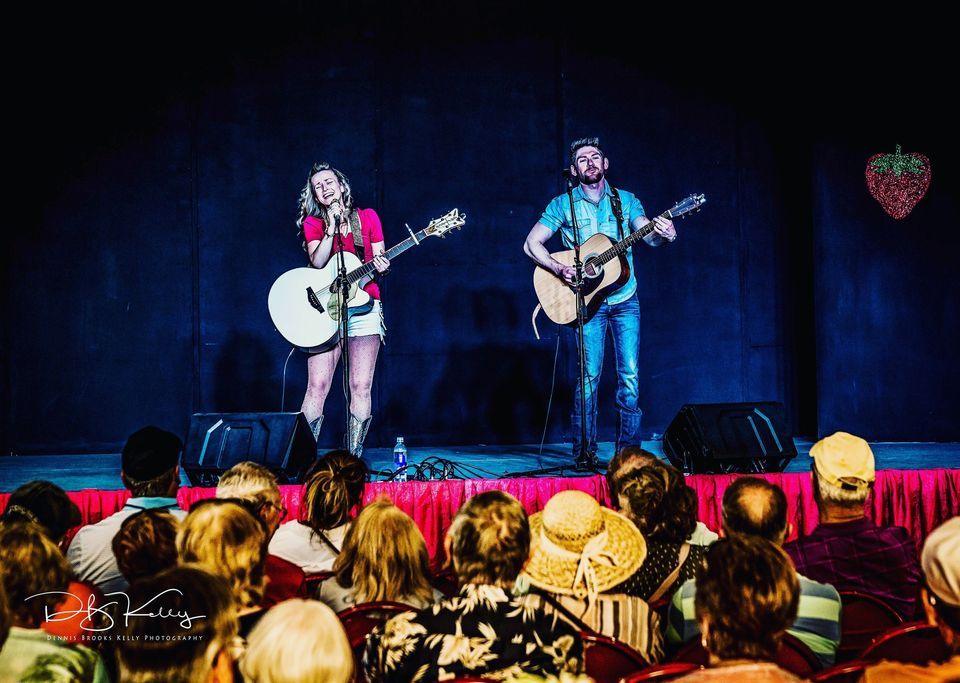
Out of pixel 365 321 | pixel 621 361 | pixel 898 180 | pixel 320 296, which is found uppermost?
pixel 898 180

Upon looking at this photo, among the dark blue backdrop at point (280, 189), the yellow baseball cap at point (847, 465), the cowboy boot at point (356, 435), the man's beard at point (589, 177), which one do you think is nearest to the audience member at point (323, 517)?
the yellow baseball cap at point (847, 465)

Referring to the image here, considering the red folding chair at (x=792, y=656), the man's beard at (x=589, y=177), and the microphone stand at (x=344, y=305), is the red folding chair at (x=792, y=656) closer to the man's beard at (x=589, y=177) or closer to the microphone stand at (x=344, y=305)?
the microphone stand at (x=344, y=305)

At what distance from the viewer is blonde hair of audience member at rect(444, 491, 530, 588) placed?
224cm

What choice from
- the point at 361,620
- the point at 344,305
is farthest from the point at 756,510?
the point at 344,305

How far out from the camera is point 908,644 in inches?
90.4

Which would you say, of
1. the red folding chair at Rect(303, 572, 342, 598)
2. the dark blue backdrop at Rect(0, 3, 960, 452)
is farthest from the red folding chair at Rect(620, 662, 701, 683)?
the dark blue backdrop at Rect(0, 3, 960, 452)

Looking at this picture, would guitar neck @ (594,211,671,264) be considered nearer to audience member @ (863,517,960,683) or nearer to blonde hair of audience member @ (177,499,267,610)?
blonde hair of audience member @ (177,499,267,610)

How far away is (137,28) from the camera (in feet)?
26.3

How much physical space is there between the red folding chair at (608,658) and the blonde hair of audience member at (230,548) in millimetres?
866

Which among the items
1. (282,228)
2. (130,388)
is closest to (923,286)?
(282,228)

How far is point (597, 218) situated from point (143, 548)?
14.9ft

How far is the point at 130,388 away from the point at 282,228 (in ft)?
6.22

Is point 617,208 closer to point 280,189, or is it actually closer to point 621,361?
point 621,361

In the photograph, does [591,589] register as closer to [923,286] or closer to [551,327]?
[551,327]
